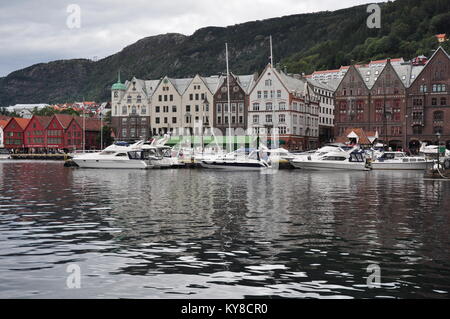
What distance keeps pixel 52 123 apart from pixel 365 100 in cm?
9498

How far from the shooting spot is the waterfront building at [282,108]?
123 meters

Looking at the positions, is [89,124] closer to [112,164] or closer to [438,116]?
[112,164]

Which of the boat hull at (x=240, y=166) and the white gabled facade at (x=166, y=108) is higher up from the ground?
the white gabled facade at (x=166, y=108)

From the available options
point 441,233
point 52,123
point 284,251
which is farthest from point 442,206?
point 52,123

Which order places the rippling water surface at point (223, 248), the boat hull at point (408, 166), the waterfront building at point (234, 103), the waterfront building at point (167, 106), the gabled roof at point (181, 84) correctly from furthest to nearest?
1. the gabled roof at point (181, 84)
2. the waterfront building at point (167, 106)
3. the waterfront building at point (234, 103)
4. the boat hull at point (408, 166)
5. the rippling water surface at point (223, 248)

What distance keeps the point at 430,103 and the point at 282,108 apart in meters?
32.4

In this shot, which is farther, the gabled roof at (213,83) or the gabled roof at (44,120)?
the gabled roof at (44,120)

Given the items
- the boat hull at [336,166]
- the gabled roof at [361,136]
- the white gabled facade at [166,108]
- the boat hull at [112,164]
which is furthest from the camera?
Result: the white gabled facade at [166,108]

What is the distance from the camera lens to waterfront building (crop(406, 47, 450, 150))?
114062mm

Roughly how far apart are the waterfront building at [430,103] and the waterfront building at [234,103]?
37.8 metres

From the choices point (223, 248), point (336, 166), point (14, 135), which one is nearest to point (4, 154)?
point (14, 135)

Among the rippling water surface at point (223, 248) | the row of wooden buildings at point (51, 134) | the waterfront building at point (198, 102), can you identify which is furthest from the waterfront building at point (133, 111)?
the rippling water surface at point (223, 248)

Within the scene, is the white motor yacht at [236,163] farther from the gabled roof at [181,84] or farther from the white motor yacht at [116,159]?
the gabled roof at [181,84]

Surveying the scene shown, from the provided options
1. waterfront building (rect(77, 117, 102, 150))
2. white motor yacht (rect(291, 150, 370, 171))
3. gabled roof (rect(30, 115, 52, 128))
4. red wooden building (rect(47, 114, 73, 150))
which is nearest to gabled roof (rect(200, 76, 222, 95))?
waterfront building (rect(77, 117, 102, 150))
